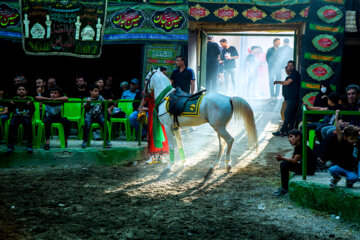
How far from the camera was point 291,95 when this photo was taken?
11656 millimetres

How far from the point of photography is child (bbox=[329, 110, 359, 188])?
16.6 ft

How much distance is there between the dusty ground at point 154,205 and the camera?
4500 mm

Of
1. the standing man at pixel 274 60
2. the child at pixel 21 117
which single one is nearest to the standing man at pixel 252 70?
the standing man at pixel 274 60

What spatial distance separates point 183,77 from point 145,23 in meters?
2.89

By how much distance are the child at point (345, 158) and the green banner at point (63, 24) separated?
27.1 feet

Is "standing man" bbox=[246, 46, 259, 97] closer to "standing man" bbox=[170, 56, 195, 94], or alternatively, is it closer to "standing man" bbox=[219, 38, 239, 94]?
"standing man" bbox=[219, 38, 239, 94]

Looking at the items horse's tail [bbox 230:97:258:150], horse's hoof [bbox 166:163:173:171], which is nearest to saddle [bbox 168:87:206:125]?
horse's tail [bbox 230:97:258:150]

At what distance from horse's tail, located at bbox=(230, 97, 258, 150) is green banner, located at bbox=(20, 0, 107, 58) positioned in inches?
219

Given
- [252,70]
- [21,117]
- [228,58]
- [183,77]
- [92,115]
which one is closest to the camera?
[21,117]

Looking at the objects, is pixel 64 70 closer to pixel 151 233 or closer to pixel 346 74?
pixel 346 74

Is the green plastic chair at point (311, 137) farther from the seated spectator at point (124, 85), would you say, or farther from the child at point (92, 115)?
the seated spectator at point (124, 85)

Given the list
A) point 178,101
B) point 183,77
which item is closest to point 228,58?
point 183,77

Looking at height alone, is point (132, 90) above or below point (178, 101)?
above

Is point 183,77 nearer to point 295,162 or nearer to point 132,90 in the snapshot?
point 132,90
